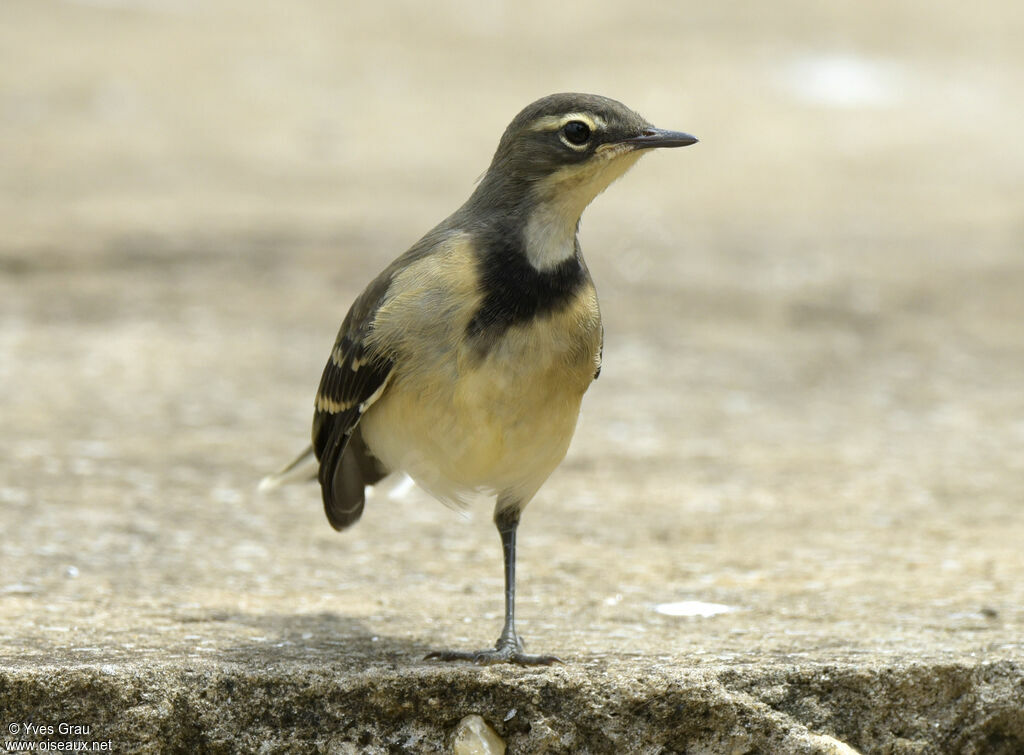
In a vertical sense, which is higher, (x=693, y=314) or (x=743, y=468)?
(x=693, y=314)

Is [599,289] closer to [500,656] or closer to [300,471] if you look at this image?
[300,471]

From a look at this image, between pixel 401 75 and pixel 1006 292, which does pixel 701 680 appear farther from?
pixel 401 75

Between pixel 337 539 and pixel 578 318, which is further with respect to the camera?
pixel 337 539

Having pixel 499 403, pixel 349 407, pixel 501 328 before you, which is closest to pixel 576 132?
pixel 501 328

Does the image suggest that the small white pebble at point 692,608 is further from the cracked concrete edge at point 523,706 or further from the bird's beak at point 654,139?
the bird's beak at point 654,139

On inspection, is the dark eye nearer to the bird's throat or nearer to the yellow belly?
the bird's throat

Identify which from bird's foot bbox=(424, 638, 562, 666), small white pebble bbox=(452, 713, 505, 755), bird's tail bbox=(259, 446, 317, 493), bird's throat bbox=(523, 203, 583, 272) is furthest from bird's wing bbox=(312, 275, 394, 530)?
small white pebble bbox=(452, 713, 505, 755)

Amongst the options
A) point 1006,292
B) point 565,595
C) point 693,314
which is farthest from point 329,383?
point 1006,292
